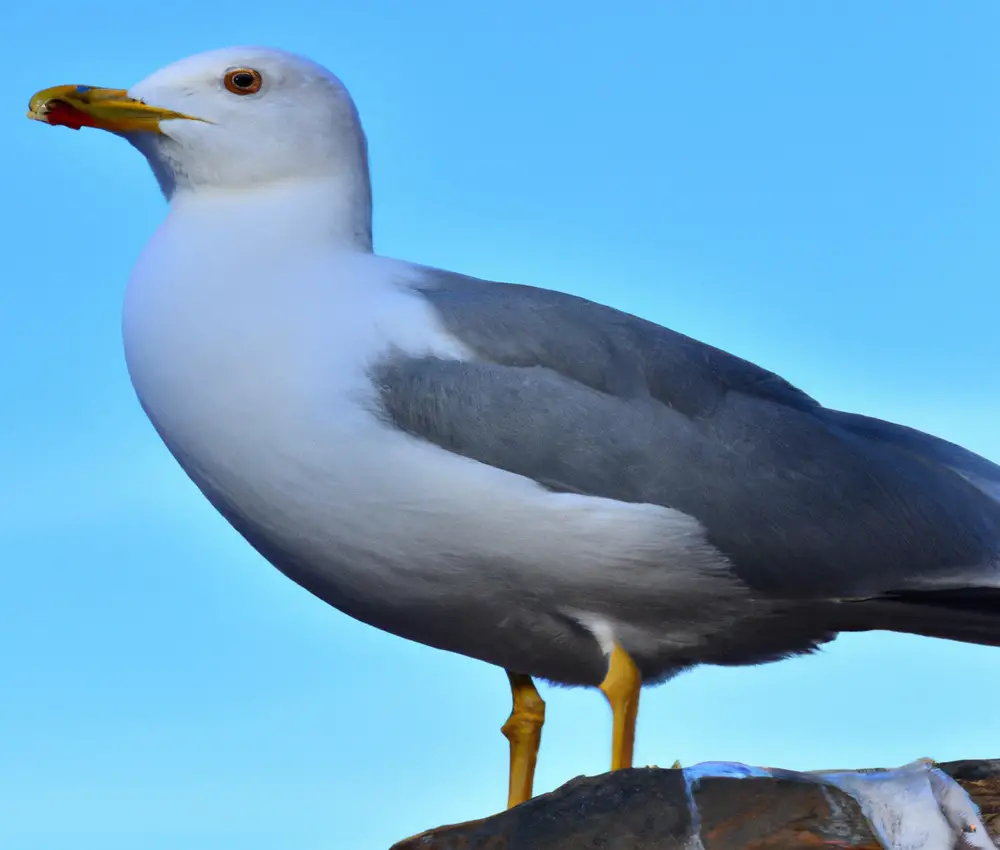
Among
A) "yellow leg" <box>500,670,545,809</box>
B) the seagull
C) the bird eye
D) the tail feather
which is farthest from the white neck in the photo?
the tail feather

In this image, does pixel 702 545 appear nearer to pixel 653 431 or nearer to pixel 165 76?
pixel 653 431

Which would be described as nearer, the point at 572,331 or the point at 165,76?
the point at 572,331

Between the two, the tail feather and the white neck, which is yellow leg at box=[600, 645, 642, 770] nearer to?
the tail feather

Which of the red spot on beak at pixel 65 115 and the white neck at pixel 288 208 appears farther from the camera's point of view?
the red spot on beak at pixel 65 115

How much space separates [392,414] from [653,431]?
97 cm

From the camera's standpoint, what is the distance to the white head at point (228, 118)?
19.8 feet

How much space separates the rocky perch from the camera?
497cm

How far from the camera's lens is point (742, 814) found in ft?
16.5

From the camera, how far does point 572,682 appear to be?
19.9 feet

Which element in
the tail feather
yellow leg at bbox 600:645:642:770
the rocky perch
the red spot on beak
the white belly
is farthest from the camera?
the red spot on beak

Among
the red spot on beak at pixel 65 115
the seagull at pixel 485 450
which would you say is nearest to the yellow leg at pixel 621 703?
the seagull at pixel 485 450

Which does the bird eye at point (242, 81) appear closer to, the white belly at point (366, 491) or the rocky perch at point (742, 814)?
the white belly at point (366, 491)

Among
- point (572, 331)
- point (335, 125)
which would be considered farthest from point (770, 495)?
point (335, 125)

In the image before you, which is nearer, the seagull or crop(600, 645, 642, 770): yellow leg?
the seagull
